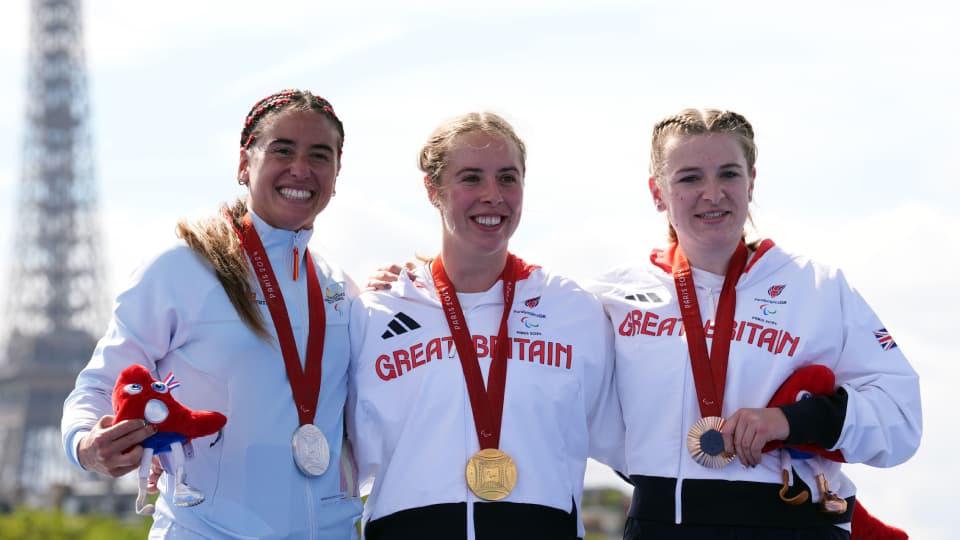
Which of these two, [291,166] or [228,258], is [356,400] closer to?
[228,258]

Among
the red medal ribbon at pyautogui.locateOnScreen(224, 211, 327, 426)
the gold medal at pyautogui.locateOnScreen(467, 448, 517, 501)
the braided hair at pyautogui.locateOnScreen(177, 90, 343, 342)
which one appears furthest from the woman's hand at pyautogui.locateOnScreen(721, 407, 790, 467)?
the braided hair at pyautogui.locateOnScreen(177, 90, 343, 342)

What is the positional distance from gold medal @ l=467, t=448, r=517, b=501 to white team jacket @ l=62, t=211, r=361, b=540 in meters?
0.59

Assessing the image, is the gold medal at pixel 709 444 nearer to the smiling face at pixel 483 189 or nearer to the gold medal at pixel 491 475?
the gold medal at pixel 491 475

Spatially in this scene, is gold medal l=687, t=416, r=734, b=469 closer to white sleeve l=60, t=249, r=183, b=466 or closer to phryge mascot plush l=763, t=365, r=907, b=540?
phryge mascot plush l=763, t=365, r=907, b=540

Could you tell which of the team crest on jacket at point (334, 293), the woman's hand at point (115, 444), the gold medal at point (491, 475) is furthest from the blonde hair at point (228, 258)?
the gold medal at point (491, 475)

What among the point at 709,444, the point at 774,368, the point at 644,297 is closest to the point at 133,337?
the point at 644,297

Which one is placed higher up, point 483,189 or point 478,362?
point 483,189

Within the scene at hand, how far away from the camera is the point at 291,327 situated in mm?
4871

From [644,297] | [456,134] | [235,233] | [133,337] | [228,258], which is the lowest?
[133,337]

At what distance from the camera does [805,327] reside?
472 centimetres

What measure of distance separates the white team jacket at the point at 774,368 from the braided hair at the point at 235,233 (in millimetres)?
1550

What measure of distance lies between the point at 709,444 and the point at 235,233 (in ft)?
6.99

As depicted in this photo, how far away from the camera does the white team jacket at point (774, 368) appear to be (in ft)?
15.1

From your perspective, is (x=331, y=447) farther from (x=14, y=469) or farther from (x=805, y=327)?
(x=14, y=469)
